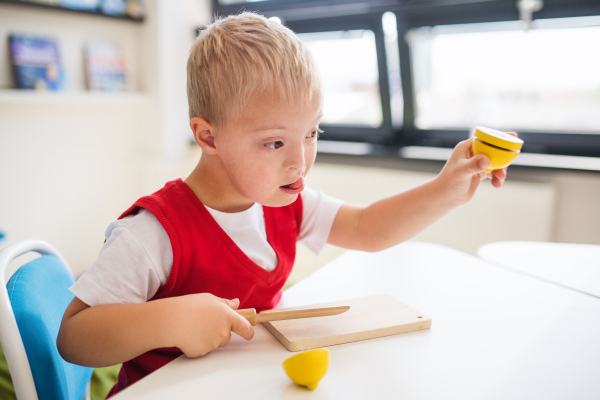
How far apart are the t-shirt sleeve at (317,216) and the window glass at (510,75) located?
4.60 feet

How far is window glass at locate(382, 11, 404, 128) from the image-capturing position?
2184mm

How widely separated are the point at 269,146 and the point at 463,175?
0.32m

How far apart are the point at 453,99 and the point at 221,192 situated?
1.67 m

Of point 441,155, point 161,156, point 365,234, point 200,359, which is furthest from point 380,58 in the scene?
point 200,359

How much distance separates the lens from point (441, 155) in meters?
2.01

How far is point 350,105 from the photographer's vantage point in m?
2.49

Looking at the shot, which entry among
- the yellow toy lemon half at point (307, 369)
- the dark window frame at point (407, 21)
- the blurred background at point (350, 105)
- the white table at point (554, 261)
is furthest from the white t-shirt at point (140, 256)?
the dark window frame at point (407, 21)

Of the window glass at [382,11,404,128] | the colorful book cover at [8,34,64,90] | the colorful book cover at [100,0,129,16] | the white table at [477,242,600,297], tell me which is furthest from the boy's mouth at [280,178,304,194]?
the colorful book cover at [100,0,129,16]

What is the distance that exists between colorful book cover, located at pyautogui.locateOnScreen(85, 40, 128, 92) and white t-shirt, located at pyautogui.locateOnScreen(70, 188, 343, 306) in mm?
1968

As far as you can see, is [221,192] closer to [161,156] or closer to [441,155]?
[441,155]

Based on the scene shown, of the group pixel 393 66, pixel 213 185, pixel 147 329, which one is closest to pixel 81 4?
pixel 393 66

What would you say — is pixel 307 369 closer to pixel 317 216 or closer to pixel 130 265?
pixel 130 265

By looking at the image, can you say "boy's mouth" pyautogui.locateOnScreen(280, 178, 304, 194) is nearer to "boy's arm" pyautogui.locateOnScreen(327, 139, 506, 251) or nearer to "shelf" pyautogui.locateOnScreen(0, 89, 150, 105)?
"boy's arm" pyautogui.locateOnScreen(327, 139, 506, 251)

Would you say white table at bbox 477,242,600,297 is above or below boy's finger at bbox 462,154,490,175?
below
